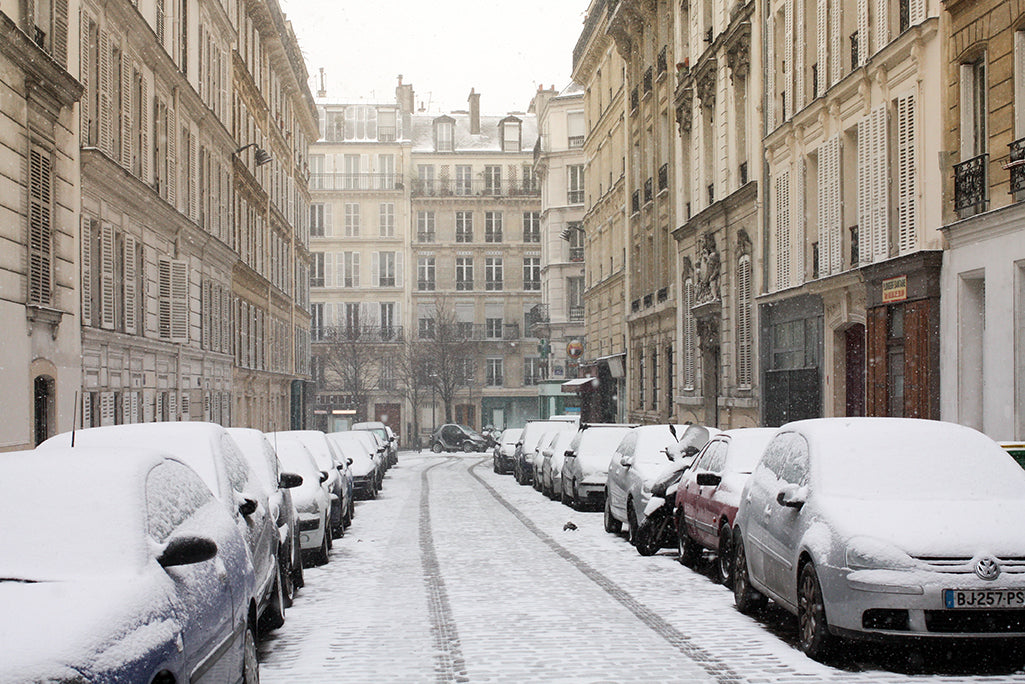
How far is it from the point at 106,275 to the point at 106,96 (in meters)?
3.28

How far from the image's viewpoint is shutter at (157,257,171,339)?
1105 inches

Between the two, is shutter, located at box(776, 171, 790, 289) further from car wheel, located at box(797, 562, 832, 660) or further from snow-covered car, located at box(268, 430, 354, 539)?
car wheel, located at box(797, 562, 832, 660)

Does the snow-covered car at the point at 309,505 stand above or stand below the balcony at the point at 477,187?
below

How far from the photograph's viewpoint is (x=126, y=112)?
2491cm

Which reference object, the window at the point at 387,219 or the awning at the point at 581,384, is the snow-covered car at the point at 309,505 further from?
the window at the point at 387,219

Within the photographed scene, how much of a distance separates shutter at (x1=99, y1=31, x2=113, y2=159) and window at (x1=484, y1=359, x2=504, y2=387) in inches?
2250

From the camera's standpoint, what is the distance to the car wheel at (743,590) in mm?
10250

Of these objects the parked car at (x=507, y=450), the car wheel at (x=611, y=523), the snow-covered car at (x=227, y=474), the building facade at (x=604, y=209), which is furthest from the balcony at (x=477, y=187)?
the snow-covered car at (x=227, y=474)

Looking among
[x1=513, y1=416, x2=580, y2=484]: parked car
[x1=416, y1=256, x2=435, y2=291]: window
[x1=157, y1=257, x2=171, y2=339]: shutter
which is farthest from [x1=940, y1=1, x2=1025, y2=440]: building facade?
[x1=416, y1=256, x2=435, y2=291]: window

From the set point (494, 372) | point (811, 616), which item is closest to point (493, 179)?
point (494, 372)

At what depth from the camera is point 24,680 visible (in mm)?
4168

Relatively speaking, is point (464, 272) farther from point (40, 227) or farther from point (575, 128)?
point (40, 227)

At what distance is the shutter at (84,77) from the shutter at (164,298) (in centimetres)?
644

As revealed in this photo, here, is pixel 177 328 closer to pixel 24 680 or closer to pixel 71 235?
pixel 71 235
